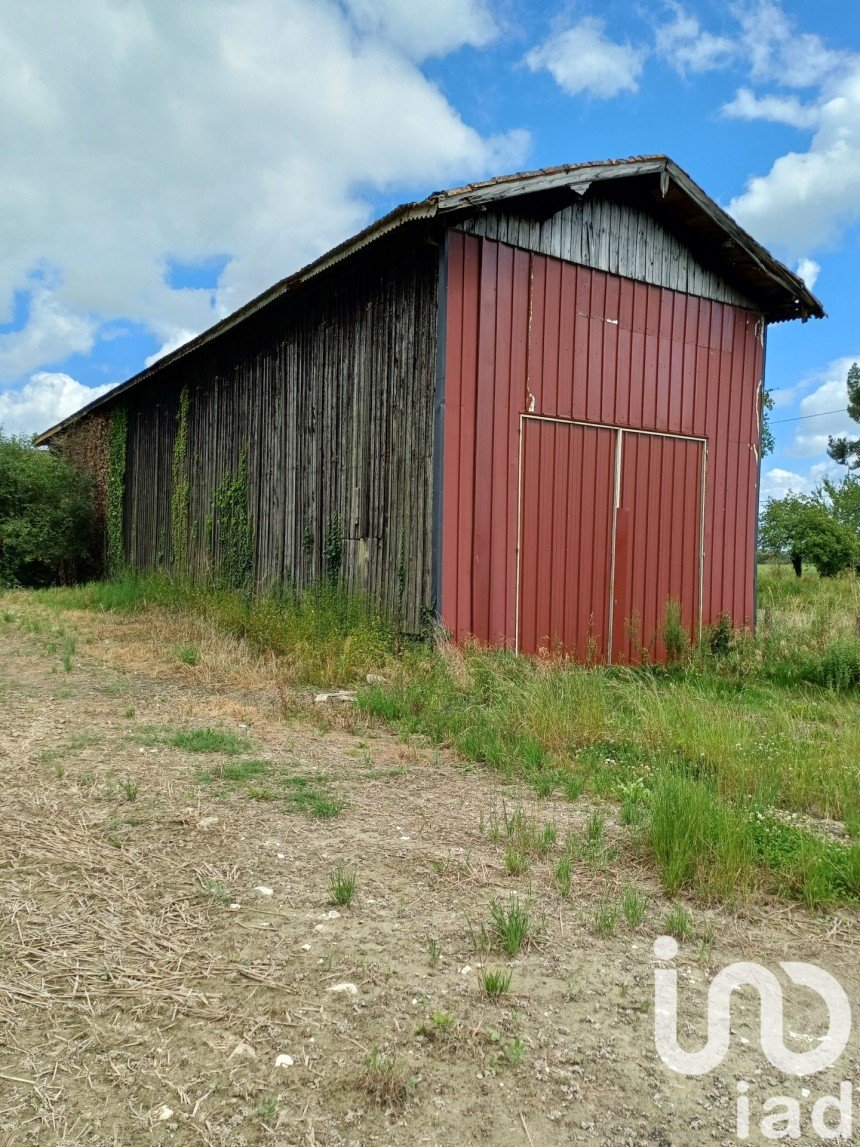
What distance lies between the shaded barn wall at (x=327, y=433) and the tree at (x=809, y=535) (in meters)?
17.1

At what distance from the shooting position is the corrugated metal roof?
7895 millimetres

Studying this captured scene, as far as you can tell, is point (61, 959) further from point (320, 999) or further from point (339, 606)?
point (339, 606)

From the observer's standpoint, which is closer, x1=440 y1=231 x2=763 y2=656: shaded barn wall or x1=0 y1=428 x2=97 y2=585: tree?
x1=440 y1=231 x2=763 y2=656: shaded barn wall

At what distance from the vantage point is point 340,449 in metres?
10.2

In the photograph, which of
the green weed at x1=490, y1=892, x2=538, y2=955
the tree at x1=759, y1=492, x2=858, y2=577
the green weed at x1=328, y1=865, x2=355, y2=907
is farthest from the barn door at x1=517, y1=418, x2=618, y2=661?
the tree at x1=759, y1=492, x2=858, y2=577

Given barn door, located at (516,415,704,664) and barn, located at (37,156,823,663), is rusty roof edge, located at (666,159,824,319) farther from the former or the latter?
barn door, located at (516,415,704,664)

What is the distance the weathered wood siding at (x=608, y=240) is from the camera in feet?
29.0

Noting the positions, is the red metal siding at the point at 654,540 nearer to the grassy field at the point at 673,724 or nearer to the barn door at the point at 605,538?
the barn door at the point at 605,538

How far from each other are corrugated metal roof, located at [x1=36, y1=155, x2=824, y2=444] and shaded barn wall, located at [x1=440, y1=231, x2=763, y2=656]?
1.56ft

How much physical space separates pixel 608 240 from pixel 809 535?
17.4 meters

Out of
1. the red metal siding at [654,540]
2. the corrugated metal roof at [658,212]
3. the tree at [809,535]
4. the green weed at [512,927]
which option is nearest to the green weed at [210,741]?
the green weed at [512,927]

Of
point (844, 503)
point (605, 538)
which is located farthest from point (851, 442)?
point (605, 538)

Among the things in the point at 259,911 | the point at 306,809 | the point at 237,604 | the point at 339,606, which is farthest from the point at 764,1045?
the point at 237,604

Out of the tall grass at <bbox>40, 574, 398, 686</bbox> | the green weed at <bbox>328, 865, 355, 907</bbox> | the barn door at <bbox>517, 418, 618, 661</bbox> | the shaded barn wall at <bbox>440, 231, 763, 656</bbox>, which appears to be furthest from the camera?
the barn door at <bbox>517, 418, 618, 661</bbox>
